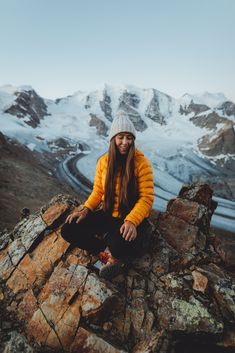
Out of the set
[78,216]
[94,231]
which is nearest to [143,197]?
[94,231]

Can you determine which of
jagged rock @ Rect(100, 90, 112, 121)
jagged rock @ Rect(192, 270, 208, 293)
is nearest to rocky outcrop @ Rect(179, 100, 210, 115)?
jagged rock @ Rect(100, 90, 112, 121)

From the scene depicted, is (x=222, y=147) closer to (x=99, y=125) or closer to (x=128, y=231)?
(x=99, y=125)

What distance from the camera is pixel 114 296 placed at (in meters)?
4.41

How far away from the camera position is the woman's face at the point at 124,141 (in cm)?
495

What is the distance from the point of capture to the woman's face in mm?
4953

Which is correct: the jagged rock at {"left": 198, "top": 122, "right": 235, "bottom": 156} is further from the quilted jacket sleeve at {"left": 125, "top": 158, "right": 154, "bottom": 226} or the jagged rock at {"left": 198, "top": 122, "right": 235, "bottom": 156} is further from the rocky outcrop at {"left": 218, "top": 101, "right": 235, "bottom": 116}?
the quilted jacket sleeve at {"left": 125, "top": 158, "right": 154, "bottom": 226}

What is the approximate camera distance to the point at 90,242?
4852 mm

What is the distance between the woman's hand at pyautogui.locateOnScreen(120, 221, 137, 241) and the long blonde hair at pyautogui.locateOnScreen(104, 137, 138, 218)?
531mm

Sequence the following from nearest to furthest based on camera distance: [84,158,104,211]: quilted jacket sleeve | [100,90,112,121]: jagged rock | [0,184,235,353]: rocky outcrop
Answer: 1. [0,184,235,353]: rocky outcrop
2. [84,158,104,211]: quilted jacket sleeve
3. [100,90,112,121]: jagged rock

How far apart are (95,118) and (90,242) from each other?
141 m

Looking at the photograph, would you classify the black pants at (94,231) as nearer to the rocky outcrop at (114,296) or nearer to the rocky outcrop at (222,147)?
the rocky outcrop at (114,296)

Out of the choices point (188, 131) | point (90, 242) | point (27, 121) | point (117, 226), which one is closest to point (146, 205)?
point (117, 226)

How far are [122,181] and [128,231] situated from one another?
875 mm

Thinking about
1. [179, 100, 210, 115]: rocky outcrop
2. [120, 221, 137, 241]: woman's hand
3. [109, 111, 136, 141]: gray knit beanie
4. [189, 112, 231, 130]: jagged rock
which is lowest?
[189, 112, 231, 130]: jagged rock
